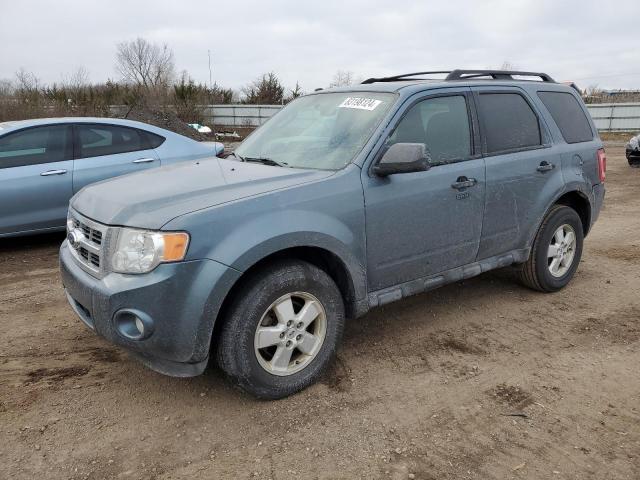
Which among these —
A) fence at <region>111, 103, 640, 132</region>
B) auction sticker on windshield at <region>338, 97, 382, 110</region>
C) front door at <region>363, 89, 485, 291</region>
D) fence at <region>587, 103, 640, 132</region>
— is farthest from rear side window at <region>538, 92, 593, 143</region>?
fence at <region>587, 103, 640, 132</region>

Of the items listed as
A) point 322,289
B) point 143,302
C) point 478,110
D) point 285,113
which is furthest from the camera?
point 285,113

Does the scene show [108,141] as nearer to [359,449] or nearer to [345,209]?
[345,209]

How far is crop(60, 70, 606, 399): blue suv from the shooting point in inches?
112

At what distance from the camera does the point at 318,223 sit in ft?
10.5

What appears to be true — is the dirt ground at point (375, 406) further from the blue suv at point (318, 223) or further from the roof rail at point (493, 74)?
the roof rail at point (493, 74)

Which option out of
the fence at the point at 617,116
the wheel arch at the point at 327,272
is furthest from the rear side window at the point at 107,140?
the fence at the point at 617,116

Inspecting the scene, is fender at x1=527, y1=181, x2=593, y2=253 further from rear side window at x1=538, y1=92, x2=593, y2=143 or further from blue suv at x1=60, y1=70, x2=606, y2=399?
rear side window at x1=538, y1=92, x2=593, y2=143

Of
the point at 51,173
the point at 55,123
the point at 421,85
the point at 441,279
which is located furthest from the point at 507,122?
the point at 55,123

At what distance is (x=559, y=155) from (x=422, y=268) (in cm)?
182

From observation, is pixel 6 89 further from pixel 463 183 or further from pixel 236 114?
pixel 463 183

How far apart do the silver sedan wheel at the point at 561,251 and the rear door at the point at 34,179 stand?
5.12 m

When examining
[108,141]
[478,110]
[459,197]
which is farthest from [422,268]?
[108,141]

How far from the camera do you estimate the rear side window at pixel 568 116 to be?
15.9ft

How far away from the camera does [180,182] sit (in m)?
3.37
